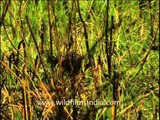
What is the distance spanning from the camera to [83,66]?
4.78ft

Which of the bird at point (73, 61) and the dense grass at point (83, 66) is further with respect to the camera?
the bird at point (73, 61)

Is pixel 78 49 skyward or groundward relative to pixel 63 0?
groundward

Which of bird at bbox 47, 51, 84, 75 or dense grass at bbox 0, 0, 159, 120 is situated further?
bird at bbox 47, 51, 84, 75

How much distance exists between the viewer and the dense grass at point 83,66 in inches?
48.1

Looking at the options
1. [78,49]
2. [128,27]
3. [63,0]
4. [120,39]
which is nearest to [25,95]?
[78,49]

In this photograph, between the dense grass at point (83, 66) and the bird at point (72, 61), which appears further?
the bird at point (72, 61)

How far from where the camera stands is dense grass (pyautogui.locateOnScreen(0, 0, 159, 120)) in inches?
48.1

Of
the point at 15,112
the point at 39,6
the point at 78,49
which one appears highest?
the point at 39,6

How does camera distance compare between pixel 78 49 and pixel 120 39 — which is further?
pixel 120 39

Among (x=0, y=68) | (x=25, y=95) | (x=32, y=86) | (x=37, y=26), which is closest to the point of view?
(x=25, y=95)

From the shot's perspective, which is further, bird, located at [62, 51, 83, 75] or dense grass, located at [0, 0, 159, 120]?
bird, located at [62, 51, 83, 75]

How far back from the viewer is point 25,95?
3.84 ft

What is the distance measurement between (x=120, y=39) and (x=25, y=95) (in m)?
0.62

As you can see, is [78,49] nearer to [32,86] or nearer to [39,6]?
[32,86]
